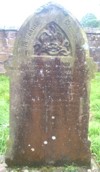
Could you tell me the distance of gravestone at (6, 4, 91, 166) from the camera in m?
4.05

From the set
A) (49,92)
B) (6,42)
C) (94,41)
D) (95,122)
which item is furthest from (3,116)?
(94,41)

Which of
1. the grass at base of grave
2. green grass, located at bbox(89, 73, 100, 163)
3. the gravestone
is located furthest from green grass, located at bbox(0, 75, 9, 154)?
green grass, located at bbox(89, 73, 100, 163)

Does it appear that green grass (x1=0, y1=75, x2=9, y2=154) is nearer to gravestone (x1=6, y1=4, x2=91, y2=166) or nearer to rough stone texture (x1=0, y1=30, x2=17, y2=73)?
gravestone (x1=6, y1=4, x2=91, y2=166)

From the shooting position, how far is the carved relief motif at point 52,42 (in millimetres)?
4066

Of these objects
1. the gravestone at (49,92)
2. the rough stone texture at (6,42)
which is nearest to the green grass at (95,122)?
the gravestone at (49,92)

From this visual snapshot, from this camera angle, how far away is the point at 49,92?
13.6ft

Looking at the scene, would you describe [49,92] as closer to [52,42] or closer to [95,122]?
[52,42]

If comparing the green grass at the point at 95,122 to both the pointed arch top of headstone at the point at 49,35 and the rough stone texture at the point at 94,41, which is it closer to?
the rough stone texture at the point at 94,41

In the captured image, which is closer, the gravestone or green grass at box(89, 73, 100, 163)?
the gravestone

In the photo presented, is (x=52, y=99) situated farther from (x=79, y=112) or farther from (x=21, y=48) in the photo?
(x=21, y=48)

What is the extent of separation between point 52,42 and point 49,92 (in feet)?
1.86

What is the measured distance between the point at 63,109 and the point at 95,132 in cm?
224

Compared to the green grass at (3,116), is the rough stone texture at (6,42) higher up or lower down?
higher up

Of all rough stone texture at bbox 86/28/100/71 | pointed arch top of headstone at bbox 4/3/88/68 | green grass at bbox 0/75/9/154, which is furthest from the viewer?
rough stone texture at bbox 86/28/100/71
